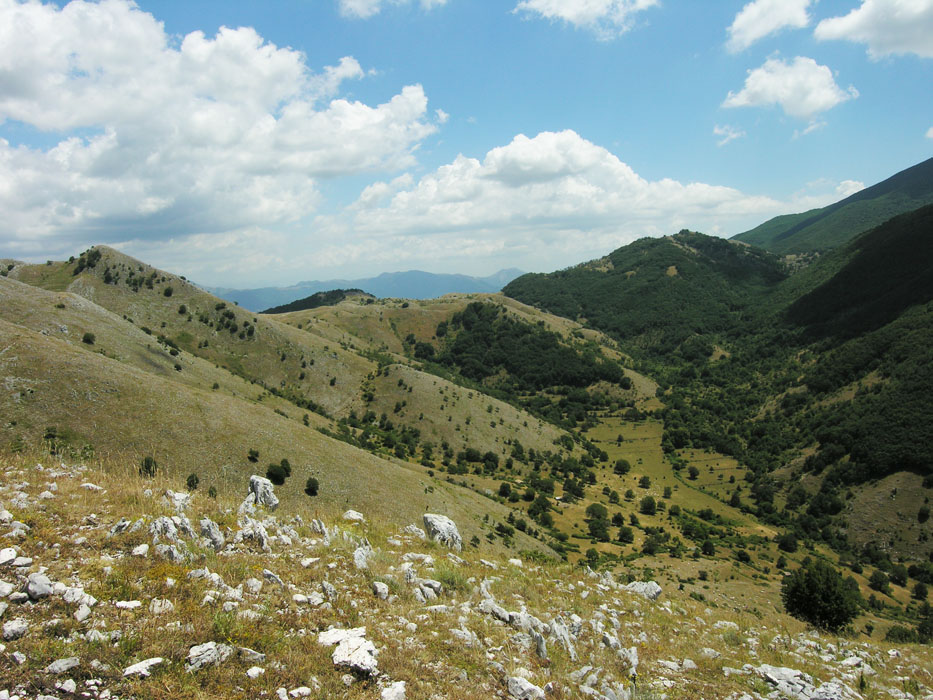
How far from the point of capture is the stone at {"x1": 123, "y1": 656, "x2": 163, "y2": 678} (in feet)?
20.8

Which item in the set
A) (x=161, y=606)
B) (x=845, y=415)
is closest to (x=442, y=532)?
(x=161, y=606)

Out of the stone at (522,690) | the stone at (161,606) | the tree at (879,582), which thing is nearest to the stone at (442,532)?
the stone at (522,690)

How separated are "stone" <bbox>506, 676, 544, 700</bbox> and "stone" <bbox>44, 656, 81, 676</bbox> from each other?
7.09m

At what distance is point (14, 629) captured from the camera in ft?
21.5

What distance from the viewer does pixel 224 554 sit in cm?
1075

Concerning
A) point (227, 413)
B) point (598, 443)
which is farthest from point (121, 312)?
point (598, 443)

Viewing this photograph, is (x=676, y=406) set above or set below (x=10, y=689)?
below

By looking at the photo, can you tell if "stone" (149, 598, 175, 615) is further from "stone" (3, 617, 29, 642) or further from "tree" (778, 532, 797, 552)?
"tree" (778, 532, 797, 552)

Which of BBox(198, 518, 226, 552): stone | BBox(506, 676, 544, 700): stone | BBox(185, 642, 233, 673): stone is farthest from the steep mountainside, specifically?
BBox(185, 642, 233, 673): stone

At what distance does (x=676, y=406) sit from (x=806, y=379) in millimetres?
46044

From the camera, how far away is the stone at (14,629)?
256 inches

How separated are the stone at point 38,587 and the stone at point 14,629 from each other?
29.7 inches

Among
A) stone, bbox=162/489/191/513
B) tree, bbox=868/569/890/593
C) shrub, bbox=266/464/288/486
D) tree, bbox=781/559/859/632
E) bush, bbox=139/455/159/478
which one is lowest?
→ tree, bbox=868/569/890/593

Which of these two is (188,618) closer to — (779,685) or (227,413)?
(779,685)
